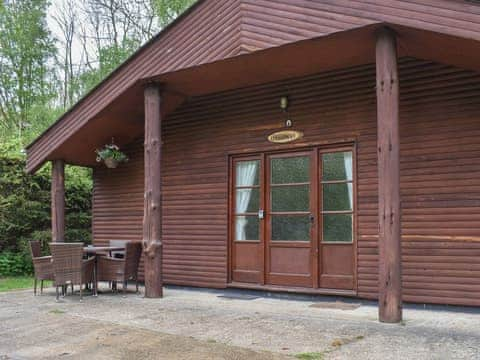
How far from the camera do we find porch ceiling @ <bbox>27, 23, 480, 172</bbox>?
5.15m

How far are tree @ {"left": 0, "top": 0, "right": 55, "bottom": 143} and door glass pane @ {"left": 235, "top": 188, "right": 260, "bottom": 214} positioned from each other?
13.3m

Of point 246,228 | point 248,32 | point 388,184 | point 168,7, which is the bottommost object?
point 246,228

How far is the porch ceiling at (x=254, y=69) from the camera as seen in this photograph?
16.9 feet

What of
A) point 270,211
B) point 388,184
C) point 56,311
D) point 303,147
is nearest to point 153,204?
point 270,211

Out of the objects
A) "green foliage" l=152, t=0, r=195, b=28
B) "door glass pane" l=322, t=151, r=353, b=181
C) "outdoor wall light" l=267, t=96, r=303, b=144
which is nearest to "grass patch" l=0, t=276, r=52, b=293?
"outdoor wall light" l=267, t=96, r=303, b=144

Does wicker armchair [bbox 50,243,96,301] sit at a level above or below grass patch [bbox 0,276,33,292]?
above

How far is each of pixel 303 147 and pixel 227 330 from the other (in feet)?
9.41

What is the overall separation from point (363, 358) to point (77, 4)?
728 inches

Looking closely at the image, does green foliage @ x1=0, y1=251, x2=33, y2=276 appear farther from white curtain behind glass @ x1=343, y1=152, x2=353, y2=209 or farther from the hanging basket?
white curtain behind glass @ x1=343, y1=152, x2=353, y2=209

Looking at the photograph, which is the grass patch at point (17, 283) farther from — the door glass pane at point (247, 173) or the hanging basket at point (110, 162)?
the door glass pane at point (247, 173)

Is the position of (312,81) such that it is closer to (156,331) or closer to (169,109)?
(169,109)

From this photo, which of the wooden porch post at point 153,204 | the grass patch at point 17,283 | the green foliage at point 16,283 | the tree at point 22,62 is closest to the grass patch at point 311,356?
the wooden porch post at point 153,204

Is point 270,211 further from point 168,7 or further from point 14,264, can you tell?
point 168,7

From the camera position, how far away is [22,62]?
18844 mm
